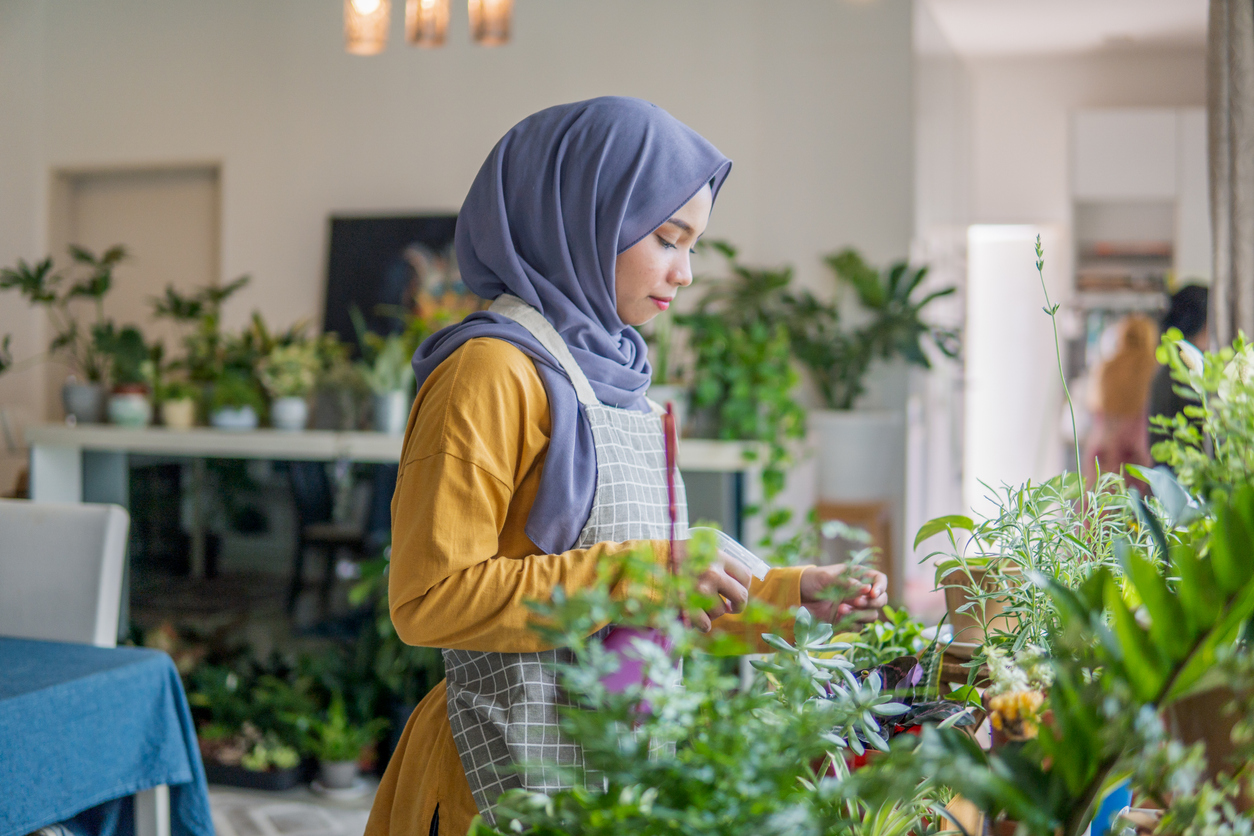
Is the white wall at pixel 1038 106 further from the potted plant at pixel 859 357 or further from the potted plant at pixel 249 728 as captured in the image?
the potted plant at pixel 249 728

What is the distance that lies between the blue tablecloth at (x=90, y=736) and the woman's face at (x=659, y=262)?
3.53 feet

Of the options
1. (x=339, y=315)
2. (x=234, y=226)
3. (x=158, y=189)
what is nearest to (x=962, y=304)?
(x=339, y=315)

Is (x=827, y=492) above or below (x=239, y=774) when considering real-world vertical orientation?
above

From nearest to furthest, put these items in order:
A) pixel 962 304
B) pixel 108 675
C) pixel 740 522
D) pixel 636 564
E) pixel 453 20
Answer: pixel 636 564 → pixel 108 675 → pixel 740 522 → pixel 453 20 → pixel 962 304

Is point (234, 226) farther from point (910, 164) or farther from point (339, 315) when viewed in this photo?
point (910, 164)

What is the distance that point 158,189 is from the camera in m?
5.20

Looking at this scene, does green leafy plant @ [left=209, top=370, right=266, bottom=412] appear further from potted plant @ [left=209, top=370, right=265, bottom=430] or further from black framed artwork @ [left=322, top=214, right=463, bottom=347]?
black framed artwork @ [left=322, top=214, right=463, bottom=347]

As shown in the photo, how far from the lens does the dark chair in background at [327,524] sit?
3.18 m

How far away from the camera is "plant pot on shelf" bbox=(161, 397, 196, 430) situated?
3354mm

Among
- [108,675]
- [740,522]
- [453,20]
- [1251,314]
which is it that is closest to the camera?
[108,675]

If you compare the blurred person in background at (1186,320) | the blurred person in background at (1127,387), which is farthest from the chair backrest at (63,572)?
the blurred person in background at (1127,387)

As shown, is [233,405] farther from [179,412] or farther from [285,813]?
[285,813]

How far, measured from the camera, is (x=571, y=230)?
104 centimetres

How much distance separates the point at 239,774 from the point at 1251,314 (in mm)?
2966
